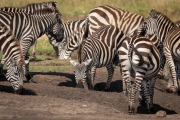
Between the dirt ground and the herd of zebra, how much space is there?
1.52 feet

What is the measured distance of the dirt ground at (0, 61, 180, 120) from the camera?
10.2 m

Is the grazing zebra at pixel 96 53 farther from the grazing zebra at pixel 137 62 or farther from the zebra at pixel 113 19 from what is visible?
the grazing zebra at pixel 137 62

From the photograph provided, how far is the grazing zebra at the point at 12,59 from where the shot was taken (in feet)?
43.4

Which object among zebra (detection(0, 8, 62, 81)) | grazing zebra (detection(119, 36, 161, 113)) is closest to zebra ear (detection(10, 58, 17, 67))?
zebra (detection(0, 8, 62, 81))

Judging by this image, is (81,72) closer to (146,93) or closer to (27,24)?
(146,93)

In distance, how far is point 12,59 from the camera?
43.9 ft

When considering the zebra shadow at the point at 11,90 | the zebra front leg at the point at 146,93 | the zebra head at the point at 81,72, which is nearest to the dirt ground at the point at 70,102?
the zebra shadow at the point at 11,90

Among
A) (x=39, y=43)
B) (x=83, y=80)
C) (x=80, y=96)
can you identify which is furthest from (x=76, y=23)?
(x=80, y=96)

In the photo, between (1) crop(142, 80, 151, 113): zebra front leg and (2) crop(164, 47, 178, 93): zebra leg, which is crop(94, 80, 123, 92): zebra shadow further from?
(1) crop(142, 80, 151, 113): zebra front leg

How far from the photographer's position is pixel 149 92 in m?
12.6

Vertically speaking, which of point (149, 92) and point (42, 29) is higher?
point (42, 29)

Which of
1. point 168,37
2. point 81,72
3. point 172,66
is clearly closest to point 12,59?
point 81,72

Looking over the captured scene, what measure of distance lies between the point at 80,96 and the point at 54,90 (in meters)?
0.90

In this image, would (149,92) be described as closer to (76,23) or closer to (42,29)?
(42,29)
